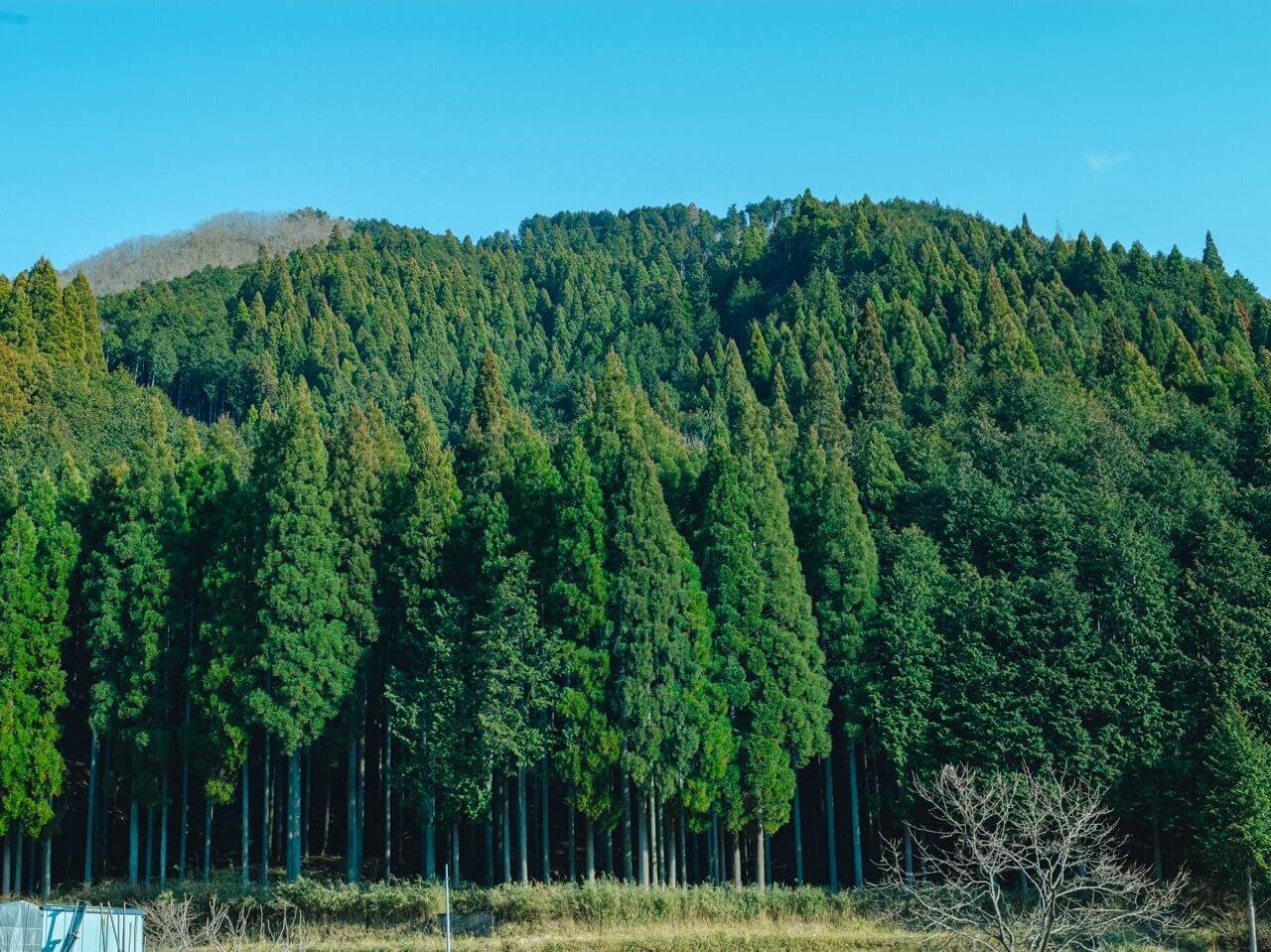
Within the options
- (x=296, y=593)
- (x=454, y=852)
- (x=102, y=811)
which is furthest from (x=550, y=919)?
(x=102, y=811)

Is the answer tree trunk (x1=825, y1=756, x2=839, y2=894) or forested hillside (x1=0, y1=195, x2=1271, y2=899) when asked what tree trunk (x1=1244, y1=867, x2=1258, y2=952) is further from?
tree trunk (x1=825, y1=756, x2=839, y2=894)

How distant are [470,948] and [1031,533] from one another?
19.0 metres

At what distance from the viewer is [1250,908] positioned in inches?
1033

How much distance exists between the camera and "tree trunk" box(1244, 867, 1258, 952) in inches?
1012

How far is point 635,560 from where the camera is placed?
30453 mm

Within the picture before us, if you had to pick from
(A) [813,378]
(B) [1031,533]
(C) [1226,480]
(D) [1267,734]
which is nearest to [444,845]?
(B) [1031,533]

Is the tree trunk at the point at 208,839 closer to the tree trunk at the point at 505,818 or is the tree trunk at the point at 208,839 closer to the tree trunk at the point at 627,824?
the tree trunk at the point at 505,818

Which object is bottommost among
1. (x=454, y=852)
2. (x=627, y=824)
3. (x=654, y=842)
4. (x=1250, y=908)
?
(x=1250, y=908)

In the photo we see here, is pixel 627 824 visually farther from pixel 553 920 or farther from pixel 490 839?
pixel 553 920

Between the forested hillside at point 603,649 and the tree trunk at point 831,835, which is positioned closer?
the forested hillside at point 603,649

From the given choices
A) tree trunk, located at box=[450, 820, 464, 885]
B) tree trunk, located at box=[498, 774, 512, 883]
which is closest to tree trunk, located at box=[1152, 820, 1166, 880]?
tree trunk, located at box=[498, 774, 512, 883]

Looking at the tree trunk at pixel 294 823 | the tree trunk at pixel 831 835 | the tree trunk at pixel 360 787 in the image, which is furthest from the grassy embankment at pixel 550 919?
the tree trunk at pixel 831 835

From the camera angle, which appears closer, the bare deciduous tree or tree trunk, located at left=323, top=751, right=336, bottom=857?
the bare deciduous tree

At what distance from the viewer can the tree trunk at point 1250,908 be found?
25703mm
